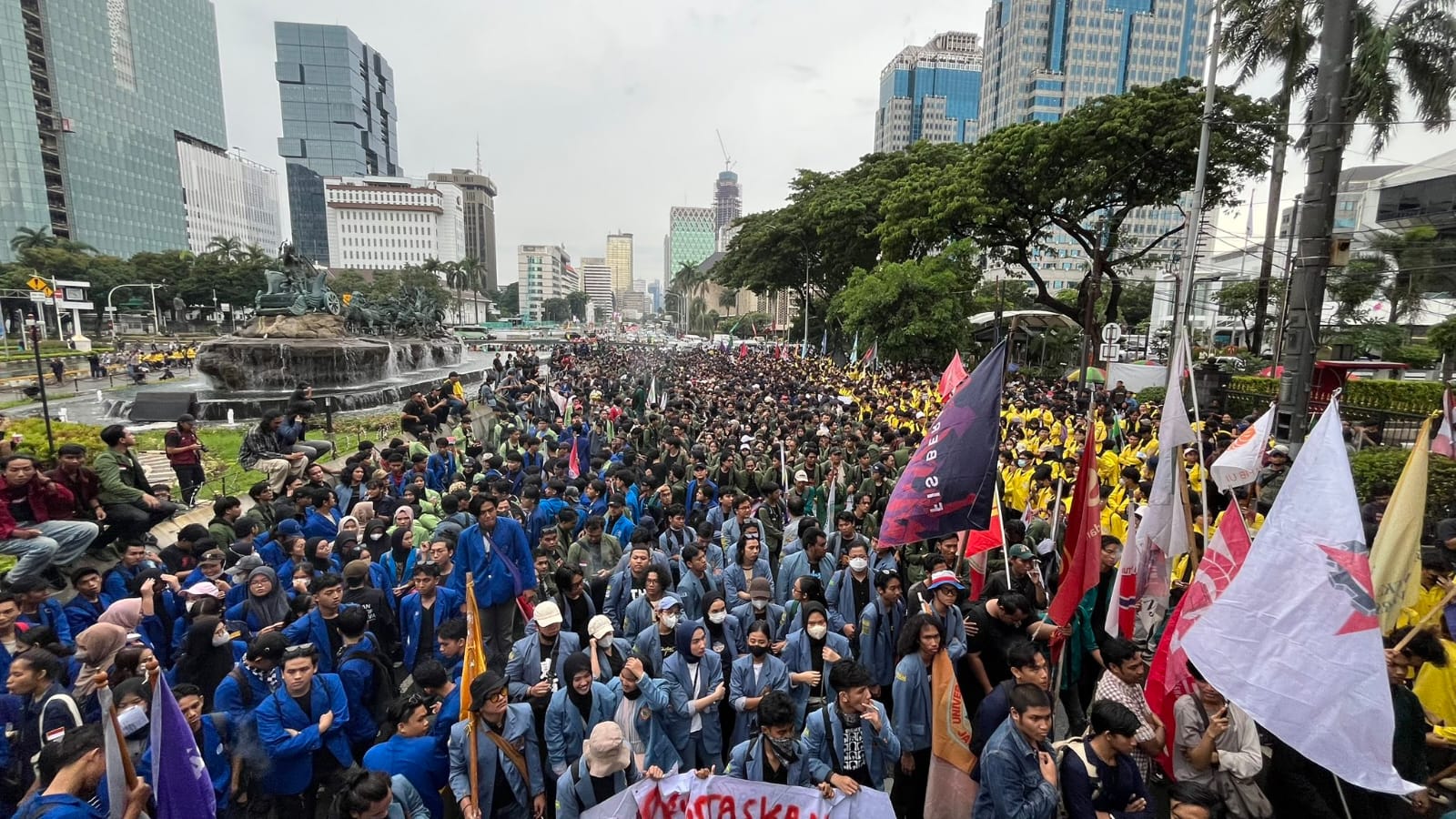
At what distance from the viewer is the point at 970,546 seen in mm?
5672

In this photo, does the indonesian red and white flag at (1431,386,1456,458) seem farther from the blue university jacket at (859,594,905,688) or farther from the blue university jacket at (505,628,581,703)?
the blue university jacket at (505,628,581,703)

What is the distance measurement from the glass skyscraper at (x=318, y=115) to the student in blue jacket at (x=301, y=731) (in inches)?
6611

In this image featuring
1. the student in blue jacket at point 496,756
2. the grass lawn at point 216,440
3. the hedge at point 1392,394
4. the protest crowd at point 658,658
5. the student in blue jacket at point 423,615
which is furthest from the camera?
the hedge at point 1392,394

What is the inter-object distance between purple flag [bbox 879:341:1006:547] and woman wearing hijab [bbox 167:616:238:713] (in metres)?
4.57

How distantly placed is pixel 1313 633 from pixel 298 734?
5094mm

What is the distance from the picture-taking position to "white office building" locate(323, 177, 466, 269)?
426ft

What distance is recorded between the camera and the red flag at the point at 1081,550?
4.63m

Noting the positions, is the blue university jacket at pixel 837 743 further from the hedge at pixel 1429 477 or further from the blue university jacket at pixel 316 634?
the hedge at pixel 1429 477

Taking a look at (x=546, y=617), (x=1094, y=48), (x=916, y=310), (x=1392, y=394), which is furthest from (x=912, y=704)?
(x=1094, y=48)

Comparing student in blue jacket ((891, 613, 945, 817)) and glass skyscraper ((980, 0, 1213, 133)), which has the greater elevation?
glass skyscraper ((980, 0, 1213, 133))

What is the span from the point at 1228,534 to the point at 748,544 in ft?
11.4

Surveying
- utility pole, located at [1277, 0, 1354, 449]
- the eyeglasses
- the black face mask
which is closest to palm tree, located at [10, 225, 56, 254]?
the eyeglasses

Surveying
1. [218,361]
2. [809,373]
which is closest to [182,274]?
[218,361]

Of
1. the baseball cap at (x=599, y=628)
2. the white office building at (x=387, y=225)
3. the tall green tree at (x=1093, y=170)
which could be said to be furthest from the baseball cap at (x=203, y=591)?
the white office building at (x=387, y=225)
